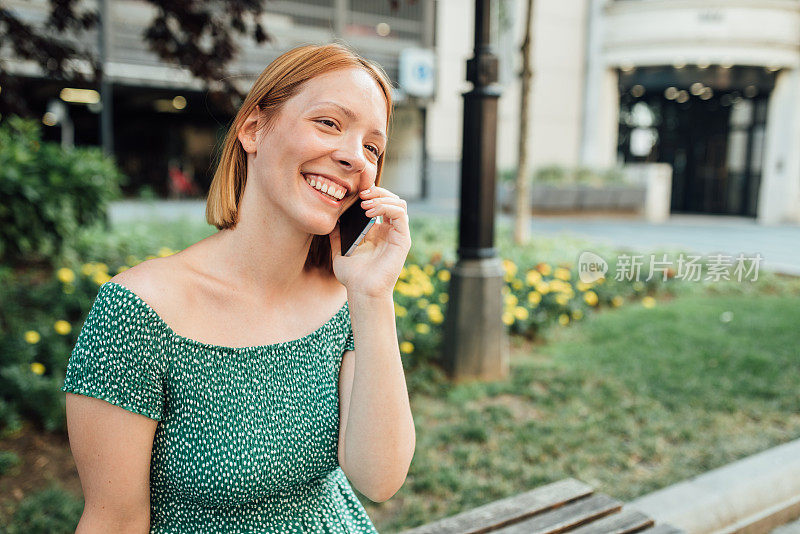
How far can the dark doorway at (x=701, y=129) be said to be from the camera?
18859mm

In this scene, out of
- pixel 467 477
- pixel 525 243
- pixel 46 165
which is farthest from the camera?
pixel 525 243

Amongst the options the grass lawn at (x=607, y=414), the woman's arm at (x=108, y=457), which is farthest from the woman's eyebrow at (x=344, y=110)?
the grass lawn at (x=607, y=414)

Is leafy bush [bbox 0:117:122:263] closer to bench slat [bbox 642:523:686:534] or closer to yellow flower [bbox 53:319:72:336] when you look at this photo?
yellow flower [bbox 53:319:72:336]

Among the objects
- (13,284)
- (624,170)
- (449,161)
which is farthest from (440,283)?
(449,161)

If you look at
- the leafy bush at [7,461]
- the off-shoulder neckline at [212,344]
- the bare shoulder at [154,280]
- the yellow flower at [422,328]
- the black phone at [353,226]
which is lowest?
the leafy bush at [7,461]

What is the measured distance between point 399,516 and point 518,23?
20.5m

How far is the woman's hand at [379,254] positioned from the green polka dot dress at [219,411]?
17 centimetres

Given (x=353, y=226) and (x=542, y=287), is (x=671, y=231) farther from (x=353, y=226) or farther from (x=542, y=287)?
(x=353, y=226)

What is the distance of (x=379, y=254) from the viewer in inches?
59.7

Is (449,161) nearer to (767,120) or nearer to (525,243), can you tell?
(767,120)

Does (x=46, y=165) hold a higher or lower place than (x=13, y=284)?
higher

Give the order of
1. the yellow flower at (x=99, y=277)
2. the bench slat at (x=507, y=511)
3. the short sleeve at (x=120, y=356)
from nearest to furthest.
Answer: the short sleeve at (x=120, y=356)
the bench slat at (x=507, y=511)
the yellow flower at (x=99, y=277)

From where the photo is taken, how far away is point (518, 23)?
2106 cm

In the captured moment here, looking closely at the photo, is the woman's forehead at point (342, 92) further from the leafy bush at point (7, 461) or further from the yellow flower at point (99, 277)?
the yellow flower at point (99, 277)
